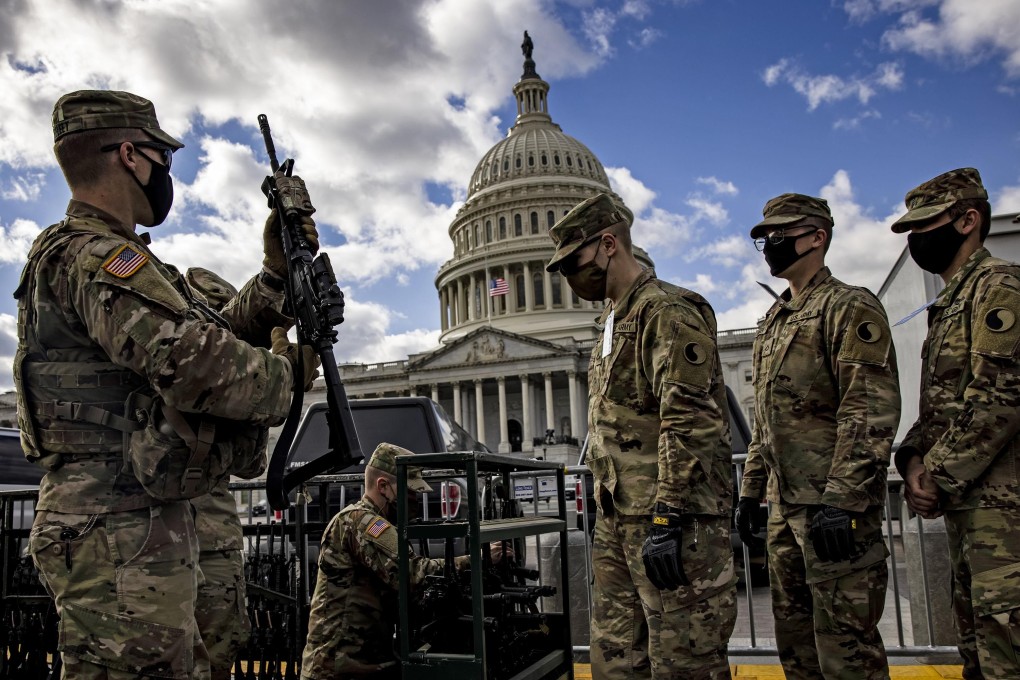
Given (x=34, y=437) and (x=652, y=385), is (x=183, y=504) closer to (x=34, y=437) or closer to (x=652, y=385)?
(x=34, y=437)

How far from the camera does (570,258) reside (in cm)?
388

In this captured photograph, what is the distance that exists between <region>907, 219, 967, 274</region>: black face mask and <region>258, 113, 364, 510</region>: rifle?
8.67 ft

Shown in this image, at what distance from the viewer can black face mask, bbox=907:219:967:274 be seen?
3871 millimetres

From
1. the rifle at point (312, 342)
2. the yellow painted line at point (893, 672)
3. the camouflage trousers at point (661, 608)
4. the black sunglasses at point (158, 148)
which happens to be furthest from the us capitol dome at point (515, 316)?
the black sunglasses at point (158, 148)

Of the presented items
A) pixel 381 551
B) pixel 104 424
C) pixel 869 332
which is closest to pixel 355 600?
pixel 381 551

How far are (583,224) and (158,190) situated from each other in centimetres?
182

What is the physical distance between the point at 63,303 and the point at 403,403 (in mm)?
5630

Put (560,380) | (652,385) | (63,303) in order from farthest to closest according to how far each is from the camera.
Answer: (560,380), (652,385), (63,303)

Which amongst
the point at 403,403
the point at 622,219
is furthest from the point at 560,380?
the point at 622,219

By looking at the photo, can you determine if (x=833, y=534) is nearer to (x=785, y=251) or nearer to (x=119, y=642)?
(x=785, y=251)

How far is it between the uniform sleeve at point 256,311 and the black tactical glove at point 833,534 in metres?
2.52

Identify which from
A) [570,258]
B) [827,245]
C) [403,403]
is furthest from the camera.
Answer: [403,403]

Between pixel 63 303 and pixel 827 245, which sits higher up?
pixel 827 245

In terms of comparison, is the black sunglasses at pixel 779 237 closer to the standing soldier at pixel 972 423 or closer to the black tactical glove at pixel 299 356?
the standing soldier at pixel 972 423
